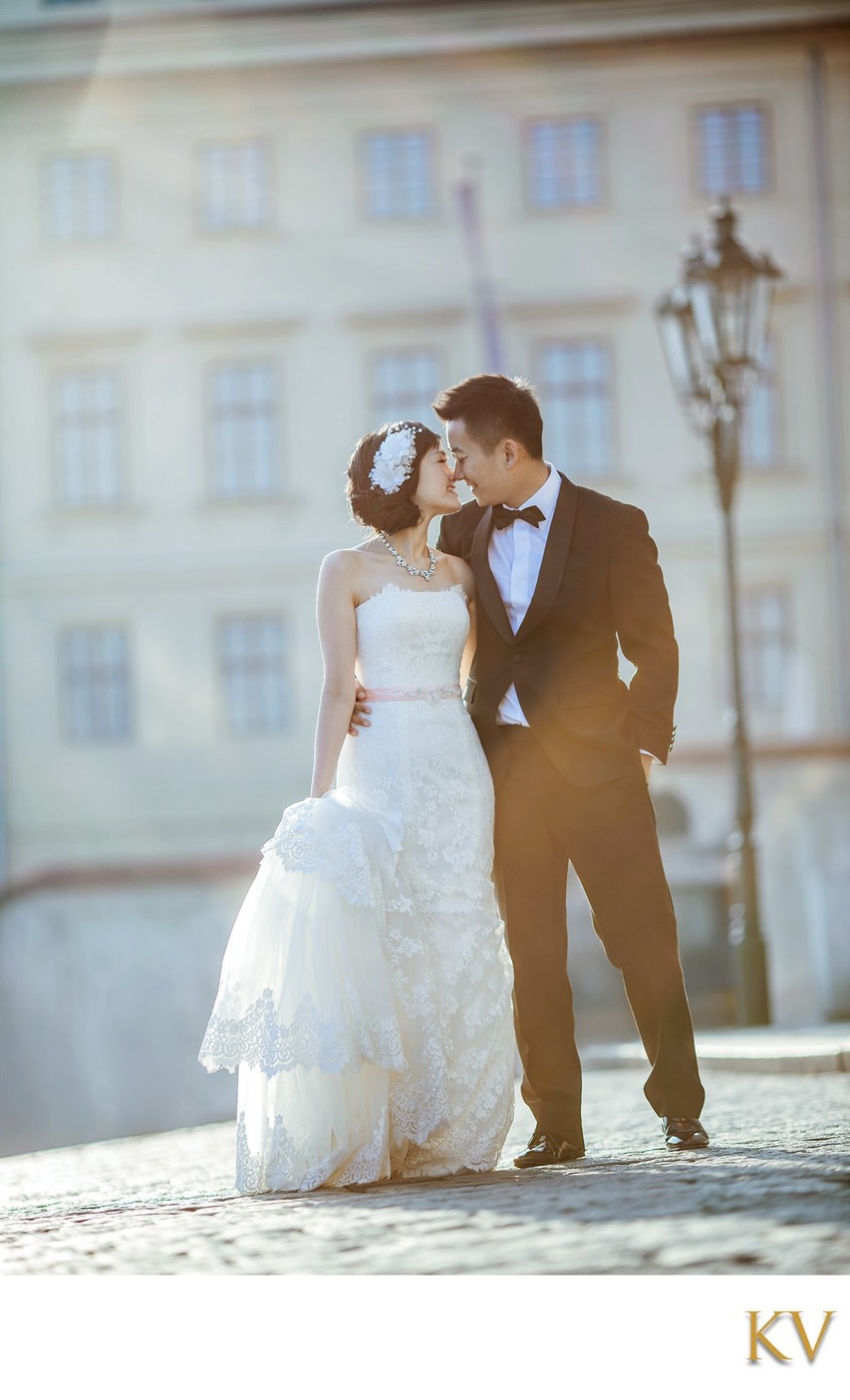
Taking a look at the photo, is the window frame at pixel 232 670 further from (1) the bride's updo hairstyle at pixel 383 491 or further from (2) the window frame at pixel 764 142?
(1) the bride's updo hairstyle at pixel 383 491

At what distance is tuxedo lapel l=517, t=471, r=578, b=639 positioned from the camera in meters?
4.84

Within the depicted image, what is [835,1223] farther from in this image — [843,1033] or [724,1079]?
[843,1033]

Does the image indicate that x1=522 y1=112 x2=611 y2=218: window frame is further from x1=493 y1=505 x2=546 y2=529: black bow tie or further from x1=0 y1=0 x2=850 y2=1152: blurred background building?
x1=493 y1=505 x2=546 y2=529: black bow tie

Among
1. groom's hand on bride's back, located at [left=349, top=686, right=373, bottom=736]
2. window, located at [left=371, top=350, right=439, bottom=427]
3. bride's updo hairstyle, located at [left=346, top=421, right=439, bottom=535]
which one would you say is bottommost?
groom's hand on bride's back, located at [left=349, top=686, right=373, bottom=736]

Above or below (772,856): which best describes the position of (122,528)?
above

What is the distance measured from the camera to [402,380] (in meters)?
24.0

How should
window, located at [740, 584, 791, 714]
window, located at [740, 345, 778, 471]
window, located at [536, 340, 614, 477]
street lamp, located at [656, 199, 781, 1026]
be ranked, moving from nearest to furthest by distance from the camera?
street lamp, located at [656, 199, 781, 1026] < window, located at [740, 584, 791, 714] < window, located at [740, 345, 778, 471] < window, located at [536, 340, 614, 477]

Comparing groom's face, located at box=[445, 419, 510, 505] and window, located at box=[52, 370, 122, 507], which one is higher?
window, located at box=[52, 370, 122, 507]

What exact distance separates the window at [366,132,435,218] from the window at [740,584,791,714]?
6753mm

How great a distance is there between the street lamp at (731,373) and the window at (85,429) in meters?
14.4

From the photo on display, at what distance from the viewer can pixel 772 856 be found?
47.3ft

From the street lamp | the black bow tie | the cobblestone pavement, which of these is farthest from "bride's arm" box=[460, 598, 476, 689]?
the street lamp
